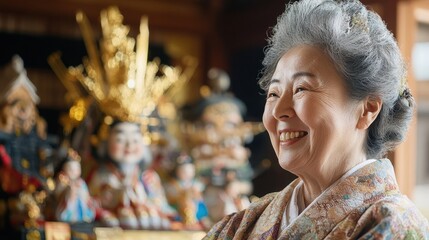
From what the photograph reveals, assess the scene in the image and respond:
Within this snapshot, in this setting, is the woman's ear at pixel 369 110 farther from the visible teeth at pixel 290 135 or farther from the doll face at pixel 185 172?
the doll face at pixel 185 172

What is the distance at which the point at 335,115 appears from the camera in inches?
60.9

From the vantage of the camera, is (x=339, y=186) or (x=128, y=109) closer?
(x=339, y=186)

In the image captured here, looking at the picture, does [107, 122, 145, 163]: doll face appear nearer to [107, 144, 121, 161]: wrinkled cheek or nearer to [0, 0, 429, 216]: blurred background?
[107, 144, 121, 161]: wrinkled cheek

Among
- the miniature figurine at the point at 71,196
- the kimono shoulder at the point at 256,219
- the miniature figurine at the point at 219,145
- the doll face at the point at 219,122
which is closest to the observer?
the kimono shoulder at the point at 256,219

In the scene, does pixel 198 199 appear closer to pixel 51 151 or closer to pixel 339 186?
pixel 51 151

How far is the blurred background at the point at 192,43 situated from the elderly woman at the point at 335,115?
107 inches

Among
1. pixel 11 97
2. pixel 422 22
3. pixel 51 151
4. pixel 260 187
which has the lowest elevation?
pixel 260 187

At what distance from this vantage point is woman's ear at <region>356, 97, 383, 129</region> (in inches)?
62.4

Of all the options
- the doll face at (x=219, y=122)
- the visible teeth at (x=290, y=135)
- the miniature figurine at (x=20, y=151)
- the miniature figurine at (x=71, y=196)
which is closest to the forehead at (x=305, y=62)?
the visible teeth at (x=290, y=135)

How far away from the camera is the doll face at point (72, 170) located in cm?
361

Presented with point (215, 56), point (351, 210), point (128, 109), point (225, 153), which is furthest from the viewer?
point (215, 56)

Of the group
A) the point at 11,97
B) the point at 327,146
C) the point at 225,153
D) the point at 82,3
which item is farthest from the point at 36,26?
the point at 327,146

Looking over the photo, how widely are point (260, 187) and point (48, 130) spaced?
1.21 meters

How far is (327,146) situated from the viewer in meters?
1.54
